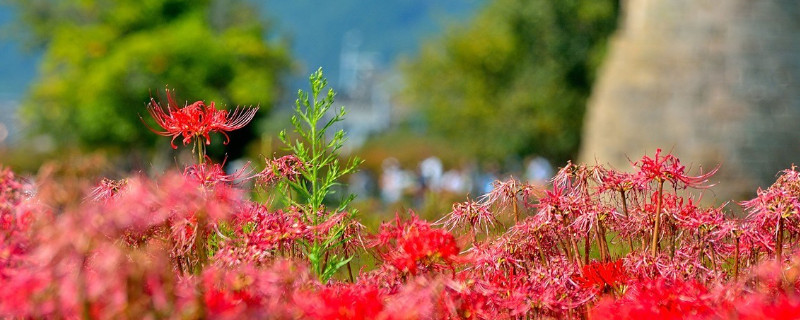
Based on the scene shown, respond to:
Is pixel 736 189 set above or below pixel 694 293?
above

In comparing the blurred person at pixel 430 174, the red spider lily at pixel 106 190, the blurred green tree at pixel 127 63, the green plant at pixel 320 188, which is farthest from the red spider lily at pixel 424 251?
the blurred green tree at pixel 127 63

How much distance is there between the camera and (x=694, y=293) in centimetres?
214

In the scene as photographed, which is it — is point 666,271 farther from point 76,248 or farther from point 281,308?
point 76,248

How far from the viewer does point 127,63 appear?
125 ft

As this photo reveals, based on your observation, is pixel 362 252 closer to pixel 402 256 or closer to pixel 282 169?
pixel 282 169

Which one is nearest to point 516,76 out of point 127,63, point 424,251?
point 127,63

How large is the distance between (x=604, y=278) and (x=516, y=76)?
32.1 meters

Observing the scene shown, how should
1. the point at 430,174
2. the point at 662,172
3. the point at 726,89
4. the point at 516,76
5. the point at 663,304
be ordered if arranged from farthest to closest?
the point at 516,76 < the point at 430,174 < the point at 726,89 < the point at 662,172 < the point at 663,304

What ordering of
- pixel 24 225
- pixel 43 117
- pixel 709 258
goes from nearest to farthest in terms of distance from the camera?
pixel 24 225
pixel 709 258
pixel 43 117

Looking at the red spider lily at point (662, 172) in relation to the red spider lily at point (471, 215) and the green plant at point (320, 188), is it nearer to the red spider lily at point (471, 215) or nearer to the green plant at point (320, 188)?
the red spider lily at point (471, 215)

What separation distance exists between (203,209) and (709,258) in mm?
1464

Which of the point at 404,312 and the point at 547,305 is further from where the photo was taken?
the point at 547,305

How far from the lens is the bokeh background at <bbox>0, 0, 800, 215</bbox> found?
11.0 m

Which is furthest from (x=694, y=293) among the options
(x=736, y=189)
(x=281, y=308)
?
(x=736, y=189)
